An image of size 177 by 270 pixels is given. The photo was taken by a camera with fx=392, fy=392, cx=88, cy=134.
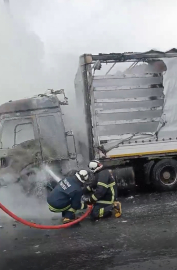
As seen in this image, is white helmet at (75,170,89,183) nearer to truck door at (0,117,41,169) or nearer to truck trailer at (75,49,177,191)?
truck door at (0,117,41,169)

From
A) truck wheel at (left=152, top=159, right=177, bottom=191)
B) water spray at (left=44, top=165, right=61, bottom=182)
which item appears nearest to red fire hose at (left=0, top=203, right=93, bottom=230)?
water spray at (left=44, top=165, right=61, bottom=182)

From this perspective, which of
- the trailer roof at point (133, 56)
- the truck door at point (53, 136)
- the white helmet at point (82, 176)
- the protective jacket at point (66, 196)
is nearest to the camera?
the protective jacket at point (66, 196)

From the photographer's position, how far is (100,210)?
713cm

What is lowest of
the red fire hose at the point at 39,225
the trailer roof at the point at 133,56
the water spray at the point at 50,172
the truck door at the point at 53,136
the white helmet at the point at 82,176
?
the red fire hose at the point at 39,225

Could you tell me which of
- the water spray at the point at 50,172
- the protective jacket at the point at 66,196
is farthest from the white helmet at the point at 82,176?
the water spray at the point at 50,172

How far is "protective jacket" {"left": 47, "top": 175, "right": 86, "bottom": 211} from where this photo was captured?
6.84 meters

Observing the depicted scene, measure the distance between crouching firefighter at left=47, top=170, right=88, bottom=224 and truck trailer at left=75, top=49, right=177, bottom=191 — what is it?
221cm

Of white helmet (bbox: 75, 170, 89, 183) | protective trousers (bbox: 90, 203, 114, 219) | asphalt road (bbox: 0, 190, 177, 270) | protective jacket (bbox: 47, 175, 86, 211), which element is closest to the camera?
asphalt road (bbox: 0, 190, 177, 270)

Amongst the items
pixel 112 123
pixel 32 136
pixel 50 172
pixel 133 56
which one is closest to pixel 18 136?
pixel 32 136

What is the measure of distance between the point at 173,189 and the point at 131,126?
1902mm

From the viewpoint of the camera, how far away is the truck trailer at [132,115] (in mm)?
9148

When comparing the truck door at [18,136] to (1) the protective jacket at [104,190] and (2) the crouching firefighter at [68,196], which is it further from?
(1) the protective jacket at [104,190]

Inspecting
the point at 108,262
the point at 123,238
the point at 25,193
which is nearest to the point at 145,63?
the point at 25,193

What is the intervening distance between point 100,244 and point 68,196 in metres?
1.35
